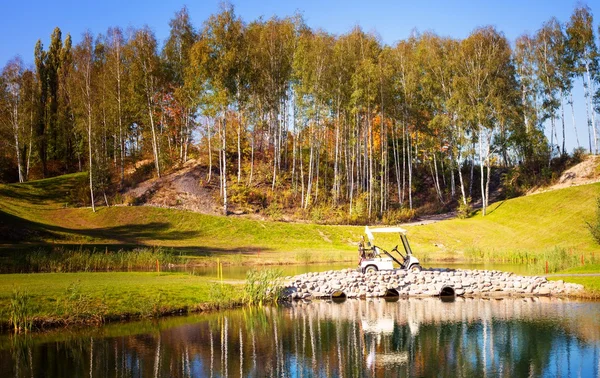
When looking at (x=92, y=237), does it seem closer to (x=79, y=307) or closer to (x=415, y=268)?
(x=79, y=307)

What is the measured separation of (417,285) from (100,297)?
13.8m

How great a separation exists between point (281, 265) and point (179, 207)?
20466mm

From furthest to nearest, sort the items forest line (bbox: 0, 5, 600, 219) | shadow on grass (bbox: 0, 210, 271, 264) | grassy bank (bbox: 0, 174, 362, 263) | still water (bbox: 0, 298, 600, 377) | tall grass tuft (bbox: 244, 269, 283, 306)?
1. forest line (bbox: 0, 5, 600, 219)
2. grassy bank (bbox: 0, 174, 362, 263)
3. shadow on grass (bbox: 0, 210, 271, 264)
4. tall grass tuft (bbox: 244, 269, 283, 306)
5. still water (bbox: 0, 298, 600, 377)

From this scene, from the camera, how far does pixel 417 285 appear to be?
85.8 feet

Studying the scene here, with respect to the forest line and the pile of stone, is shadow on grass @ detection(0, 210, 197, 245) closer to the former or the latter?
the forest line

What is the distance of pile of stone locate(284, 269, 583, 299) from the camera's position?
24.9 meters

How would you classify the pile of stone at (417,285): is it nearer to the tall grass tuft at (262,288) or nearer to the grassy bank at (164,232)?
the tall grass tuft at (262,288)

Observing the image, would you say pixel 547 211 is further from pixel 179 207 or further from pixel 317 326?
pixel 317 326

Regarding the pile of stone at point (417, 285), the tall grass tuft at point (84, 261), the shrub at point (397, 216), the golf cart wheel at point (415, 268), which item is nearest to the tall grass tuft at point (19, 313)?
the pile of stone at point (417, 285)

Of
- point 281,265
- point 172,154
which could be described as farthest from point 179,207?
point 281,265

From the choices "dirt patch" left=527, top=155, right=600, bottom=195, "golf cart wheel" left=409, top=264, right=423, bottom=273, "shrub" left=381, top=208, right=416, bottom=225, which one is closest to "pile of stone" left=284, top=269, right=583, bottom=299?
"golf cart wheel" left=409, top=264, right=423, bottom=273

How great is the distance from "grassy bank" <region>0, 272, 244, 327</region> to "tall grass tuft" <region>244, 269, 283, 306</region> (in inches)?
15.8

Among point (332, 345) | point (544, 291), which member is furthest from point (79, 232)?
point (544, 291)

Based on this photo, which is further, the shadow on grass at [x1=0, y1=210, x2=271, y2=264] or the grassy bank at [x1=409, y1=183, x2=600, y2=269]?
the grassy bank at [x1=409, y1=183, x2=600, y2=269]
